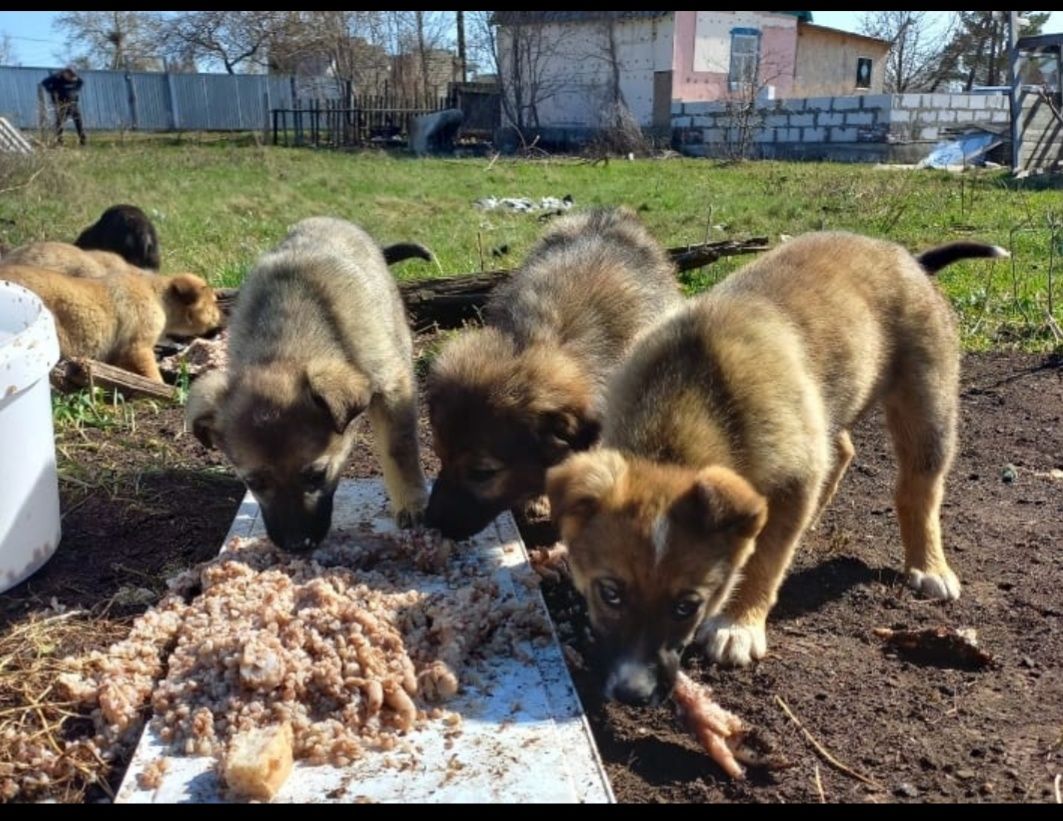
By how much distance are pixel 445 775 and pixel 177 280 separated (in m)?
5.74

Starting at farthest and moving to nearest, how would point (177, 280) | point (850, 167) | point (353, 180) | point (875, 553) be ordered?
point (850, 167) < point (353, 180) < point (177, 280) < point (875, 553)

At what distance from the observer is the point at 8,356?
366cm

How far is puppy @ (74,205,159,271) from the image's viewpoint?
30.3ft

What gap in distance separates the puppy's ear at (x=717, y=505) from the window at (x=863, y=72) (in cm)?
4071

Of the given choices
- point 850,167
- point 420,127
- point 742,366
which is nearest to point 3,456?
point 742,366

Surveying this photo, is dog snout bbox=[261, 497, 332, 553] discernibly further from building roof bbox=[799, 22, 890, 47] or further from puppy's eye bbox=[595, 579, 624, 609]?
building roof bbox=[799, 22, 890, 47]

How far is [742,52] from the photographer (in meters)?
35.7

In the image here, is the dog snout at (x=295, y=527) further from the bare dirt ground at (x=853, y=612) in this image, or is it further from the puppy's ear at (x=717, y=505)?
the puppy's ear at (x=717, y=505)

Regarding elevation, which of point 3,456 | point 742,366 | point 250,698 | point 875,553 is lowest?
point 875,553

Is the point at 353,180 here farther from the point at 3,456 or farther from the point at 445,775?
the point at 445,775

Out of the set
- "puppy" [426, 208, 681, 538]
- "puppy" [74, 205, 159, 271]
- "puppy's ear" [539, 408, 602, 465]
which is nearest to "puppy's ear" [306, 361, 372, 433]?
"puppy" [426, 208, 681, 538]

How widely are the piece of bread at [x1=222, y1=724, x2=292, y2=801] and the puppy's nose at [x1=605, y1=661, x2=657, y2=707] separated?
89 cm

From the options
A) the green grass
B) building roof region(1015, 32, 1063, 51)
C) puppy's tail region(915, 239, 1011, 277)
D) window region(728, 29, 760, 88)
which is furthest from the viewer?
window region(728, 29, 760, 88)

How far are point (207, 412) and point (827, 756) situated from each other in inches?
103
